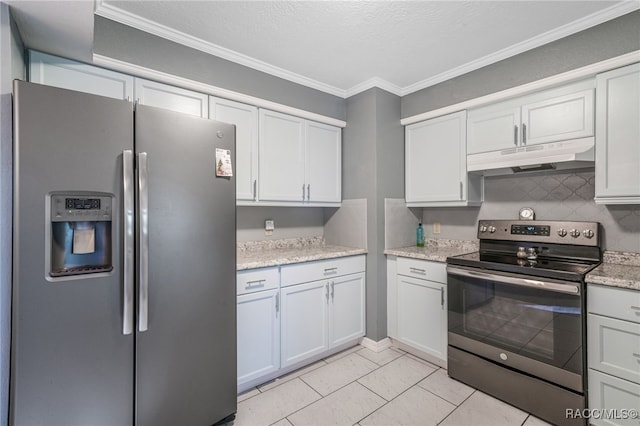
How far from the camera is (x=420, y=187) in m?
2.88

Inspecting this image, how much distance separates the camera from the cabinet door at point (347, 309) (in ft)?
8.45

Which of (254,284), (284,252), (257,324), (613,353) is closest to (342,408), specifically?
(257,324)

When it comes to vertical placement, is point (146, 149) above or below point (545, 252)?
above

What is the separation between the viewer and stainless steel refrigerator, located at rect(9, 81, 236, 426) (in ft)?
3.88

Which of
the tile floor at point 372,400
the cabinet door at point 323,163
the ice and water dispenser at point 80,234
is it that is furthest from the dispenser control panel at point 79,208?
the cabinet door at point 323,163

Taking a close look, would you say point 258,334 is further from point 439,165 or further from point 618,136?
point 618,136

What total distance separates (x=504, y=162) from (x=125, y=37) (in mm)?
2723

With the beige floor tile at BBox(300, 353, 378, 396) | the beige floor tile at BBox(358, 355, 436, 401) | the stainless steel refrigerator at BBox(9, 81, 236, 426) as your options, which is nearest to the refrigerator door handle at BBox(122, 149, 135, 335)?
the stainless steel refrigerator at BBox(9, 81, 236, 426)

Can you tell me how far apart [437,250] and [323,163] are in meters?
1.34

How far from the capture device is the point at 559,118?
2.06 metres

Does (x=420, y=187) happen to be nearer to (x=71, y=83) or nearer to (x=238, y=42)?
(x=238, y=42)

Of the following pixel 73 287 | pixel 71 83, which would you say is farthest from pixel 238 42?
pixel 73 287

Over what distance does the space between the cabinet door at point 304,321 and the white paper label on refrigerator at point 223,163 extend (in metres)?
1.01

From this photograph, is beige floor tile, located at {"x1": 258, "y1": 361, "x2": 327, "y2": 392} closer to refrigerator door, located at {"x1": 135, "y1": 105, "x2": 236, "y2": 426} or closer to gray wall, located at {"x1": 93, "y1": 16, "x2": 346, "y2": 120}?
refrigerator door, located at {"x1": 135, "y1": 105, "x2": 236, "y2": 426}
